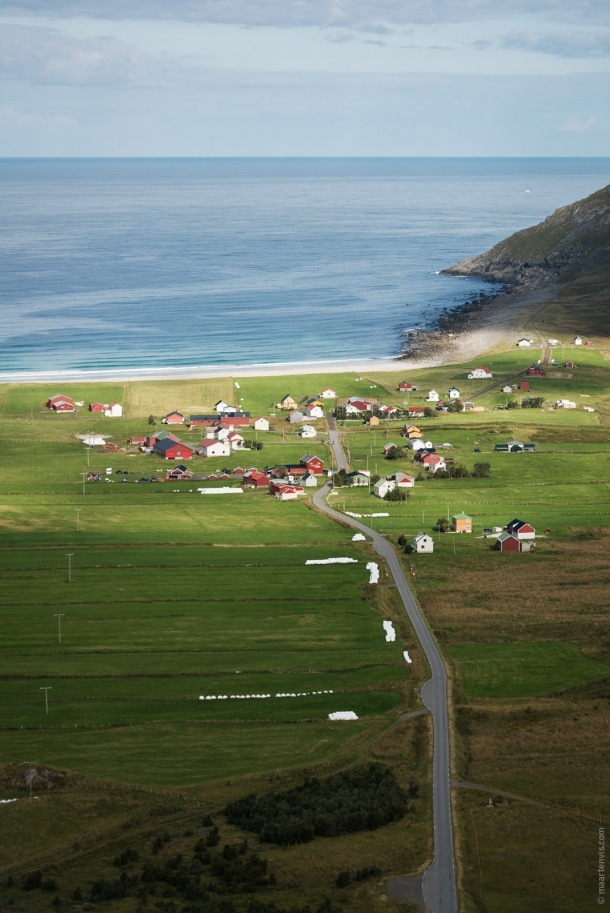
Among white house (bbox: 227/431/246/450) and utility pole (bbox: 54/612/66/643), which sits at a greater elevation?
white house (bbox: 227/431/246/450)

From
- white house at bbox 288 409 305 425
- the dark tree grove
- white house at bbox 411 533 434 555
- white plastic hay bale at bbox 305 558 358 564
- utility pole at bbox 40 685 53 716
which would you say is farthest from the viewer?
white house at bbox 288 409 305 425

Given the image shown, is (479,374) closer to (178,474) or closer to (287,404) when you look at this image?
(287,404)

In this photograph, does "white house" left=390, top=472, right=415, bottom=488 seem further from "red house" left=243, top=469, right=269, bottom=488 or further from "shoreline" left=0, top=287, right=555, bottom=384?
"shoreline" left=0, top=287, right=555, bottom=384

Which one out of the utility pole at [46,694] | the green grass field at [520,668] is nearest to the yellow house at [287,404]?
the green grass field at [520,668]

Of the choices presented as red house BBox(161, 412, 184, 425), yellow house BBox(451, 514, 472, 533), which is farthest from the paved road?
red house BBox(161, 412, 184, 425)

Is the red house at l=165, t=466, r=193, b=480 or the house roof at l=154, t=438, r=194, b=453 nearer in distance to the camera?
the red house at l=165, t=466, r=193, b=480

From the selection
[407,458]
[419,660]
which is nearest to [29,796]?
[419,660]

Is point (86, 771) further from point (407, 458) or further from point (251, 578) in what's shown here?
point (407, 458)
